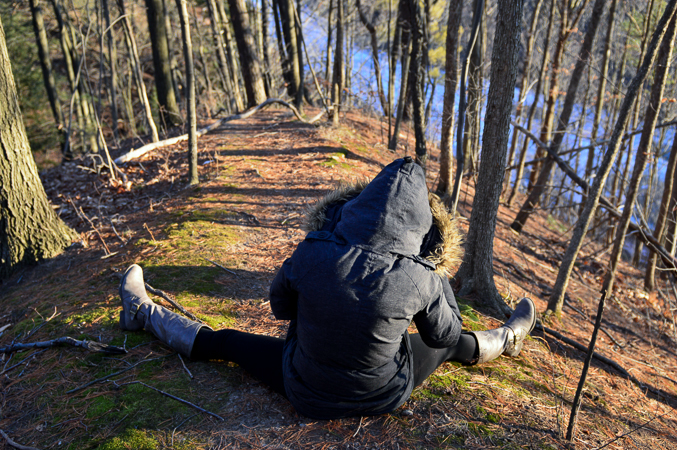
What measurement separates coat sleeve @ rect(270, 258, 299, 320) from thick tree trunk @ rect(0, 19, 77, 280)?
3.67 m

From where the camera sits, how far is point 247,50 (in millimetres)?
9484

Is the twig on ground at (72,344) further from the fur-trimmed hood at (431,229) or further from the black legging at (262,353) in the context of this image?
the fur-trimmed hood at (431,229)

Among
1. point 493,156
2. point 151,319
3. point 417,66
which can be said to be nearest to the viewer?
point 151,319

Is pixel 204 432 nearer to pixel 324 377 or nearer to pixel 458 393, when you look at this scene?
pixel 324 377

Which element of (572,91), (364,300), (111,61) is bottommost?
(364,300)

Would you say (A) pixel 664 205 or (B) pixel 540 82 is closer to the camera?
(A) pixel 664 205

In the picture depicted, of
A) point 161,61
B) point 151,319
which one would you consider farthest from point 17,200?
point 161,61

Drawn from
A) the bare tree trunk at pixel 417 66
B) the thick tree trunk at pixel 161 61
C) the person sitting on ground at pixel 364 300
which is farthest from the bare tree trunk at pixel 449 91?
the thick tree trunk at pixel 161 61

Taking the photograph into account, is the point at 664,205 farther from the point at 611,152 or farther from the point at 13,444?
the point at 13,444

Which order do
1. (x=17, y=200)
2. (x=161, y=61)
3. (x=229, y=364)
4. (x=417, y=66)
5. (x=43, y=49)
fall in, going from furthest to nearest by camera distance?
1. (x=43, y=49)
2. (x=161, y=61)
3. (x=417, y=66)
4. (x=17, y=200)
5. (x=229, y=364)

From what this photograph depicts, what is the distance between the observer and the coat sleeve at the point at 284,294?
6.71ft

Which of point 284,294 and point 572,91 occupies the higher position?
point 572,91

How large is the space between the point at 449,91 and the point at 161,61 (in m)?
7.10

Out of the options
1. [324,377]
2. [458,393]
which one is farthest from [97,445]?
[458,393]
